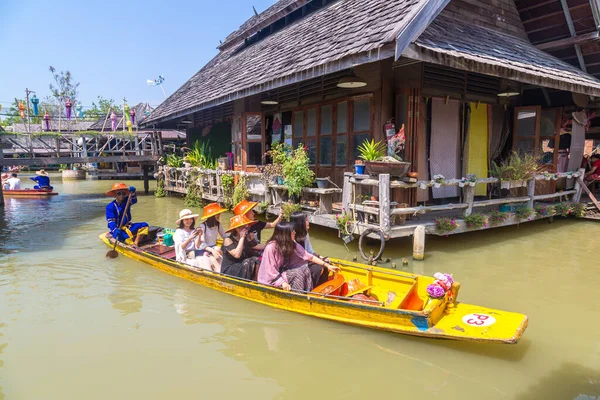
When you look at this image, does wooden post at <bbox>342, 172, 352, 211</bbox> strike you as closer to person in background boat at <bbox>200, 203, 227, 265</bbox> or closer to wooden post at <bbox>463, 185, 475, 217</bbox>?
wooden post at <bbox>463, 185, 475, 217</bbox>

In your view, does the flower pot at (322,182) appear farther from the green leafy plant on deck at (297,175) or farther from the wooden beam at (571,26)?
the wooden beam at (571,26)

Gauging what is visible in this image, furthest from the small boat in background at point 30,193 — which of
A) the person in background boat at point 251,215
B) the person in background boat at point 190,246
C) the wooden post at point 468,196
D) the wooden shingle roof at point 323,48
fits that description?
the wooden post at point 468,196

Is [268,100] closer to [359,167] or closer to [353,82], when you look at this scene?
[353,82]

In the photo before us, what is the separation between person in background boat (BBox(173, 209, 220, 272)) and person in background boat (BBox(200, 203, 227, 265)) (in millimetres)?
97

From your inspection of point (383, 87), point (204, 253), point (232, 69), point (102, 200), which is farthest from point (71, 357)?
point (102, 200)

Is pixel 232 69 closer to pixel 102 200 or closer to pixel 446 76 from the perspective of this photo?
pixel 446 76

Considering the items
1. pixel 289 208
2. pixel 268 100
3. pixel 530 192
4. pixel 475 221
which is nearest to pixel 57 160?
pixel 268 100

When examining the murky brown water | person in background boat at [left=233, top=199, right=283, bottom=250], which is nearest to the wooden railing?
the murky brown water

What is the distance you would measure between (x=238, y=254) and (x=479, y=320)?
10.4 feet

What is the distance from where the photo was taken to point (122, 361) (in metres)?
4.24

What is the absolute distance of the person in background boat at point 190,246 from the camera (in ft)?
20.7

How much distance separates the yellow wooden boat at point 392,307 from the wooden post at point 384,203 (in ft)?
5.20

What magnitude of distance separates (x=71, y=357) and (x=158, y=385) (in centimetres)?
125

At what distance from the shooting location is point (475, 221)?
8.02 metres
